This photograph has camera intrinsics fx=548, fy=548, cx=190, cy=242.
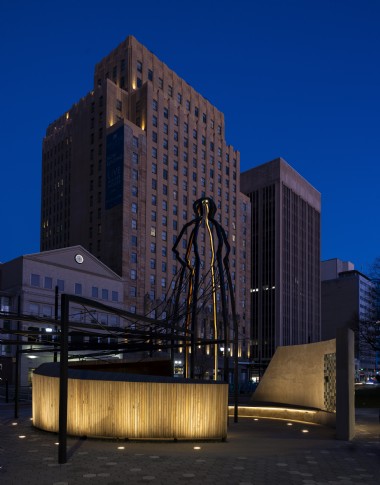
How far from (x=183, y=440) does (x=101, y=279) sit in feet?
191

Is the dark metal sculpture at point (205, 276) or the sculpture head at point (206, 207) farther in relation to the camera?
the sculpture head at point (206, 207)

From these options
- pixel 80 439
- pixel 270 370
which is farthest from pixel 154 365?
pixel 80 439

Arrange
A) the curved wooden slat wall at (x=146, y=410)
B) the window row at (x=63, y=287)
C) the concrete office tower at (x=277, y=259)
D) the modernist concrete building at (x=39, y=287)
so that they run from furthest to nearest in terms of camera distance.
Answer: the concrete office tower at (x=277, y=259), the window row at (x=63, y=287), the modernist concrete building at (x=39, y=287), the curved wooden slat wall at (x=146, y=410)

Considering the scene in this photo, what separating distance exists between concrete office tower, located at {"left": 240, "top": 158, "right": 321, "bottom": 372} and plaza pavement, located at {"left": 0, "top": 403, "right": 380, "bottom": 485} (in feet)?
355

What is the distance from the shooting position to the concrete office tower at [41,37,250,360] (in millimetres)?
87125

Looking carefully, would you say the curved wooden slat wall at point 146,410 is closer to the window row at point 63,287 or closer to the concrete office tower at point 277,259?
the window row at point 63,287

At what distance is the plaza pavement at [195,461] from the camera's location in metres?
12.8

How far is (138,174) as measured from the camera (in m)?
88.9


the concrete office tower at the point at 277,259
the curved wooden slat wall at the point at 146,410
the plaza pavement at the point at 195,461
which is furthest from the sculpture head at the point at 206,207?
the concrete office tower at the point at 277,259

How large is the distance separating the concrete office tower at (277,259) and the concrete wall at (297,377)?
94.5 m

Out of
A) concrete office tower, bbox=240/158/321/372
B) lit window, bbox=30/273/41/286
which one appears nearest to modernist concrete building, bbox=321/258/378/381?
concrete office tower, bbox=240/158/321/372

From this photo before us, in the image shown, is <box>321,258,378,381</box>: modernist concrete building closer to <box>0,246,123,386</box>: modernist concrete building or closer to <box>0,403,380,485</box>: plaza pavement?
<box>0,246,123,386</box>: modernist concrete building

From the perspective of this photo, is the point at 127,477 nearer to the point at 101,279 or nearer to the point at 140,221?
the point at 101,279

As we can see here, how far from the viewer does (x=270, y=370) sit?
1272 inches
